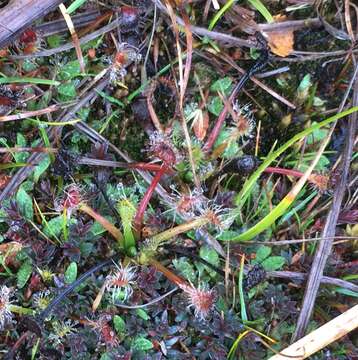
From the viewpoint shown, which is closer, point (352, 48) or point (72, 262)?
point (72, 262)

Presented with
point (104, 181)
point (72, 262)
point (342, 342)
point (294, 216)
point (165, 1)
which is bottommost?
point (342, 342)

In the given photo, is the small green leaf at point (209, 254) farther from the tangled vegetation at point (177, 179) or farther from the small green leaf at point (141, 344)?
the small green leaf at point (141, 344)

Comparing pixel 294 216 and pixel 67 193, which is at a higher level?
pixel 67 193

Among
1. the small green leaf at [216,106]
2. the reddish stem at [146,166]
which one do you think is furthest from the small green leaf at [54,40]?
the small green leaf at [216,106]

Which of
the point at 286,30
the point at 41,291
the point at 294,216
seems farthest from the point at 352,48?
the point at 41,291

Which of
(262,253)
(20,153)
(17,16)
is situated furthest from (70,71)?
(262,253)

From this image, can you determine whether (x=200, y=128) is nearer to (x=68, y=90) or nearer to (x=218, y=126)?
(x=218, y=126)

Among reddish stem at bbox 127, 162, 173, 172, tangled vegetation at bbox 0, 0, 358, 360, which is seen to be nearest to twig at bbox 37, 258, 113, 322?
tangled vegetation at bbox 0, 0, 358, 360

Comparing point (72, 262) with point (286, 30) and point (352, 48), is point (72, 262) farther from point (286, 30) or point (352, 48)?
point (352, 48)

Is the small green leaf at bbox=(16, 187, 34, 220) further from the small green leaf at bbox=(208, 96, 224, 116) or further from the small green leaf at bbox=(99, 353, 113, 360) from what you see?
the small green leaf at bbox=(208, 96, 224, 116)
